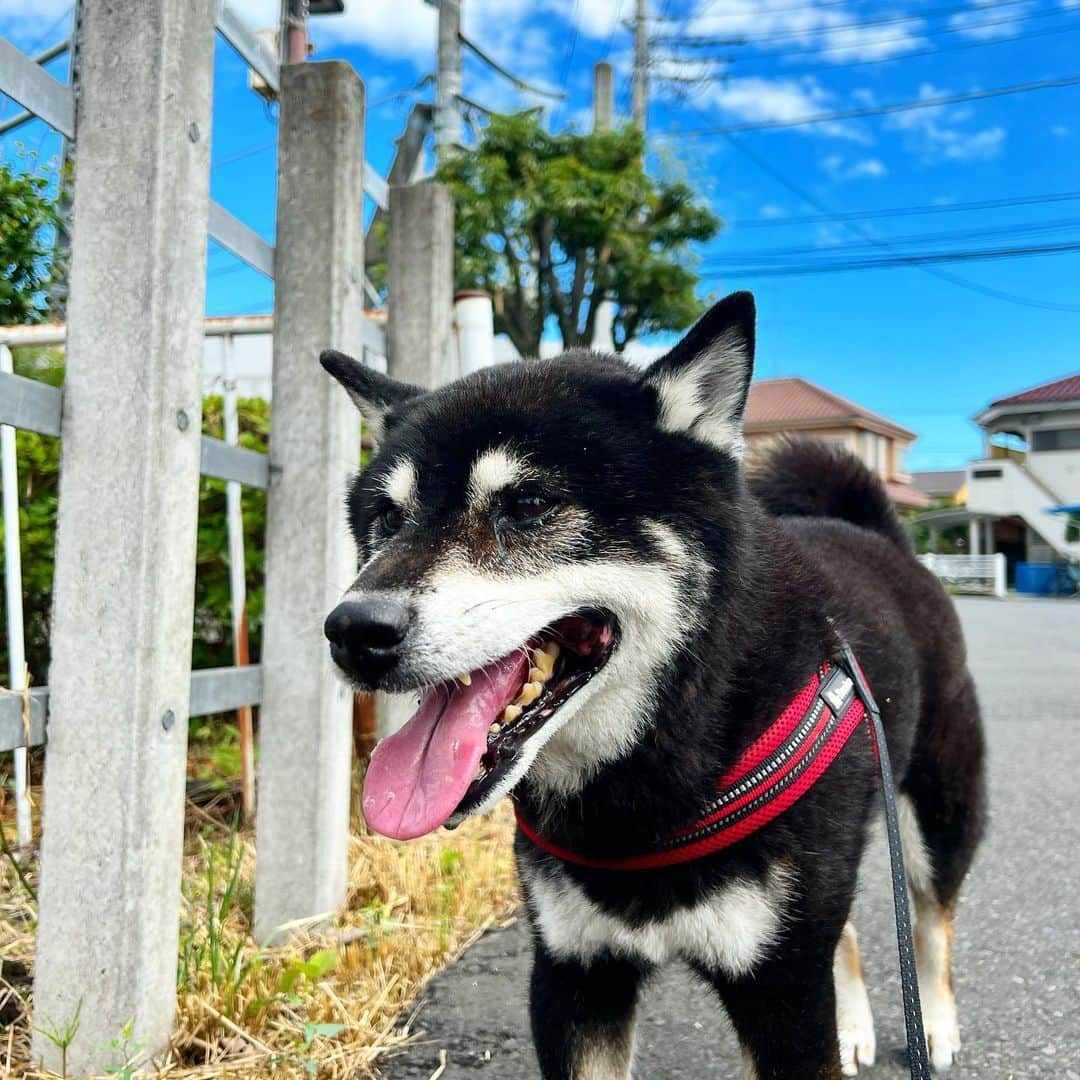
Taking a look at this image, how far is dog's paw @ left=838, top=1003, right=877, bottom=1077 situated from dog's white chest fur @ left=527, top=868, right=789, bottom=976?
105 cm

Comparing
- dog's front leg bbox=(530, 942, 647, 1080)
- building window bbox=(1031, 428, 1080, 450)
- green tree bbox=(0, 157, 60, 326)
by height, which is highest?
building window bbox=(1031, 428, 1080, 450)

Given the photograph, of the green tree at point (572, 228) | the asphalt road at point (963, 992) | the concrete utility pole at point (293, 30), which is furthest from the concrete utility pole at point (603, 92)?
the asphalt road at point (963, 992)

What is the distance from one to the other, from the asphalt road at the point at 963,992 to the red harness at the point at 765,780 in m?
0.44

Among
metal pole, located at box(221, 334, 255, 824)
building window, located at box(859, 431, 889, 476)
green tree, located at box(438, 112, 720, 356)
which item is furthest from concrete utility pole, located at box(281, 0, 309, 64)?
building window, located at box(859, 431, 889, 476)

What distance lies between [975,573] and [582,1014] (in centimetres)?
3541

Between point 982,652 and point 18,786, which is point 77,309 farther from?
point 982,652

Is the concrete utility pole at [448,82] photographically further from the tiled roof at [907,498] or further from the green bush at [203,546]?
the tiled roof at [907,498]

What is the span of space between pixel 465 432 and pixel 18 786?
1.74 m

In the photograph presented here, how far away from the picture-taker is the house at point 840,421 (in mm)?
41688

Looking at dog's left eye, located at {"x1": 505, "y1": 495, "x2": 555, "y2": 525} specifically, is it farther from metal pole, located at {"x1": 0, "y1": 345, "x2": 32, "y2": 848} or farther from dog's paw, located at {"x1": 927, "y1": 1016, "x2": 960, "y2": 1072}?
dog's paw, located at {"x1": 927, "y1": 1016, "x2": 960, "y2": 1072}

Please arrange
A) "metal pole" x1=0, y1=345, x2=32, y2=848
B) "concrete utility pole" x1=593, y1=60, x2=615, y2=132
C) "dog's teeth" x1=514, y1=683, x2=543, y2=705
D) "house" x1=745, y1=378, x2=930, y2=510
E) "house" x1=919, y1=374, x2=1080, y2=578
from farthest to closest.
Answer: "house" x1=745, y1=378, x2=930, y2=510 < "house" x1=919, y1=374, x2=1080, y2=578 < "concrete utility pole" x1=593, y1=60, x2=615, y2=132 < "metal pole" x1=0, y1=345, x2=32, y2=848 < "dog's teeth" x1=514, y1=683, x2=543, y2=705

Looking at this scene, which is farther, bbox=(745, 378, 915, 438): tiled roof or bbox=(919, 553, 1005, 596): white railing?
bbox=(745, 378, 915, 438): tiled roof

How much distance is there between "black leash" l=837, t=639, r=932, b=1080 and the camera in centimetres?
181

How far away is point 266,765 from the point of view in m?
3.16
